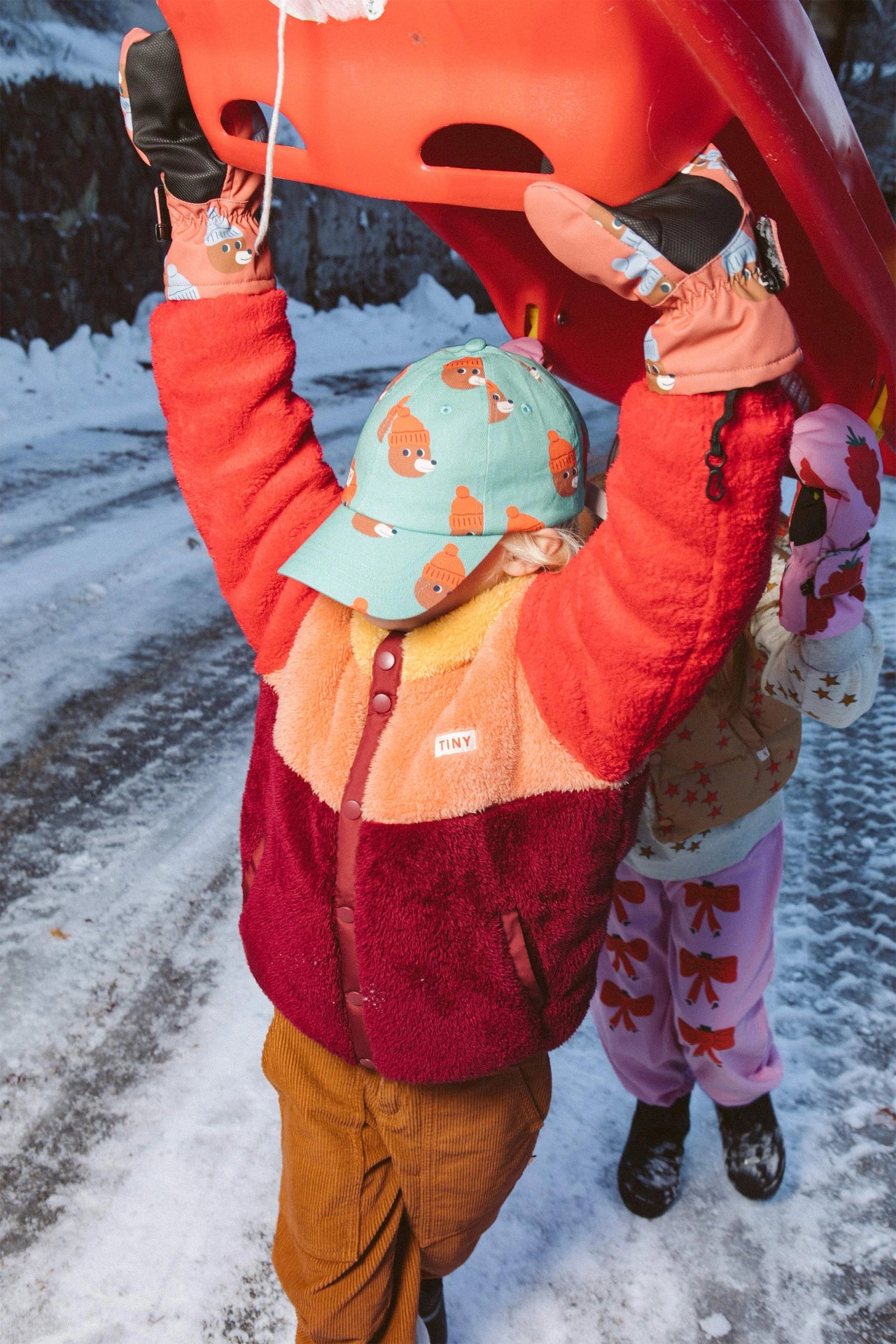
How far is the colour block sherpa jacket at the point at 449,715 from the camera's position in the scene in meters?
1.04

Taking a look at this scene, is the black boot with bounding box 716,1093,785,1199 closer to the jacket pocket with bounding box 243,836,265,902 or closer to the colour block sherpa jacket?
the colour block sherpa jacket

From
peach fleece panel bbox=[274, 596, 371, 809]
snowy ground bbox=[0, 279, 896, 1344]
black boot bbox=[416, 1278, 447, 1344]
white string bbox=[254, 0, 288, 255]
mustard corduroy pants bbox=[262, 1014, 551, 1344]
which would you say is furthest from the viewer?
snowy ground bbox=[0, 279, 896, 1344]

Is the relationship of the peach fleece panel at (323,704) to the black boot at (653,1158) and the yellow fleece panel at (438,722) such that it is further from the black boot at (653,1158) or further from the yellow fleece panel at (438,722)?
the black boot at (653,1158)

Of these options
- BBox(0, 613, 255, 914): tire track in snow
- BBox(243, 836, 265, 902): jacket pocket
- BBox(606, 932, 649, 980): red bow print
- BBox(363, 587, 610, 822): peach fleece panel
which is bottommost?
BBox(0, 613, 255, 914): tire track in snow

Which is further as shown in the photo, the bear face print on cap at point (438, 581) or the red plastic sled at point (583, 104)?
the bear face print on cap at point (438, 581)

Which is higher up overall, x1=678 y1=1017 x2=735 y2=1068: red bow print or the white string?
the white string

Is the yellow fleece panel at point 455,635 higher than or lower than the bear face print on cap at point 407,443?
lower

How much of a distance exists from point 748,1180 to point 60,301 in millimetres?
7012

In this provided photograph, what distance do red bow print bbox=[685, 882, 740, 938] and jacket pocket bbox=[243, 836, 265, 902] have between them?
0.82 m

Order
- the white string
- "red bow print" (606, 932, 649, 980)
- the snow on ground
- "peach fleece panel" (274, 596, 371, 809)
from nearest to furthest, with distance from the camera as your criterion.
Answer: the white string < "peach fleece panel" (274, 596, 371, 809) < "red bow print" (606, 932, 649, 980) < the snow on ground

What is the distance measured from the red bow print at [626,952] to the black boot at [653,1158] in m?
0.32

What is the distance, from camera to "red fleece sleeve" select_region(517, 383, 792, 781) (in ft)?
3.26

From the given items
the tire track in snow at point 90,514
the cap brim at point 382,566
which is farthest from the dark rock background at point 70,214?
the cap brim at point 382,566

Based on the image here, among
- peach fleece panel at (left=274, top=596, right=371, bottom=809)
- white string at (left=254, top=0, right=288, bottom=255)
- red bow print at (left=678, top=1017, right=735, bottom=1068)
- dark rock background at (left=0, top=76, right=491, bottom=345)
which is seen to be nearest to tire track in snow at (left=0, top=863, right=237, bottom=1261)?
red bow print at (left=678, top=1017, right=735, bottom=1068)
